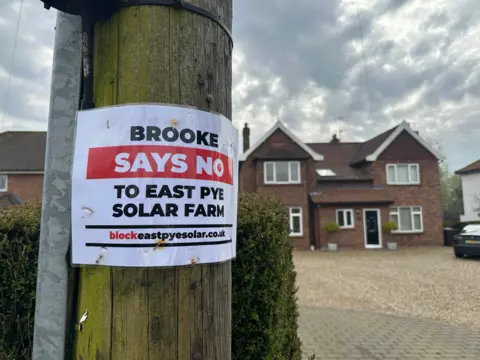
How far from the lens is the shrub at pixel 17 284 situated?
7.13 feet

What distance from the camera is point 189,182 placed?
1156 mm

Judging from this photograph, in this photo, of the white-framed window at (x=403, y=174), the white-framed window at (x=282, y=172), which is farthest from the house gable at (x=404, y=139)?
the white-framed window at (x=282, y=172)

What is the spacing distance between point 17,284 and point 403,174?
2426 centimetres

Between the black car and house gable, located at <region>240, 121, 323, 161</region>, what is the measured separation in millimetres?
8893

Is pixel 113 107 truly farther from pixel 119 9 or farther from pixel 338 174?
pixel 338 174

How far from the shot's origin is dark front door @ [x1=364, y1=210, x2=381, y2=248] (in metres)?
21.6

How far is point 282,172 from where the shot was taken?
21.7 meters

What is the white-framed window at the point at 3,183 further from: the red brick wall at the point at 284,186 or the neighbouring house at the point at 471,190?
the neighbouring house at the point at 471,190

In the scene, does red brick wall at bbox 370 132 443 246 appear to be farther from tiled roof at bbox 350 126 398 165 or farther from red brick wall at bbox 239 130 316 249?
red brick wall at bbox 239 130 316 249

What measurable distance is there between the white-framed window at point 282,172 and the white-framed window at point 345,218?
11.0ft

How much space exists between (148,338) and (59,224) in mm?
508

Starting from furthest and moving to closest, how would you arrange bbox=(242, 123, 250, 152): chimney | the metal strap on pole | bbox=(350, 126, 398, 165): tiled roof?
bbox=(242, 123, 250, 152): chimney < bbox=(350, 126, 398, 165): tiled roof < the metal strap on pole

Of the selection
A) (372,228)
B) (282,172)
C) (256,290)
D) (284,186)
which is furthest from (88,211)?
(372,228)

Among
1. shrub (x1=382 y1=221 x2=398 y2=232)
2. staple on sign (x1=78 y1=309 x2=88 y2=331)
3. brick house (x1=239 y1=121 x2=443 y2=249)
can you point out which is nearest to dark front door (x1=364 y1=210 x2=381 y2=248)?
brick house (x1=239 y1=121 x2=443 y2=249)
